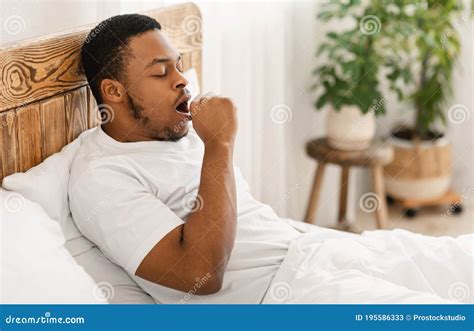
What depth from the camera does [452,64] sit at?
2.88m

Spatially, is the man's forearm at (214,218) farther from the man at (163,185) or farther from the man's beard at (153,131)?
the man's beard at (153,131)

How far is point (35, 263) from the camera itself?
3.85 ft

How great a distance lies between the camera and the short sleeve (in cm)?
133

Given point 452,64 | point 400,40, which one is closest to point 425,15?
point 400,40

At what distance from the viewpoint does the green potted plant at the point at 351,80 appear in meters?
2.56

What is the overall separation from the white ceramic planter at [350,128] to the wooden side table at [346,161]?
3 centimetres

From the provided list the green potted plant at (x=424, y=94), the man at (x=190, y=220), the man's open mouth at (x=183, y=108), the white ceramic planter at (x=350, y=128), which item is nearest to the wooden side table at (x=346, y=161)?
the white ceramic planter at (x=350, y=128)

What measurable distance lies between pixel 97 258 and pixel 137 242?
0.12m

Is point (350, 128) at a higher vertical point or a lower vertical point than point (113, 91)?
lower

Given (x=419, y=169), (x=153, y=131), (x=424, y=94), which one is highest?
(x=153, y=131)

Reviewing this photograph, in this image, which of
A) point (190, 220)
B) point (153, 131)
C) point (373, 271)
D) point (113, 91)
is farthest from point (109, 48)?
point (373, 271)

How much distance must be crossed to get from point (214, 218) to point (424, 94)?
179 centimetres

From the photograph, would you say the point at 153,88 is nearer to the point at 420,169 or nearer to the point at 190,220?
the point at 190,220
